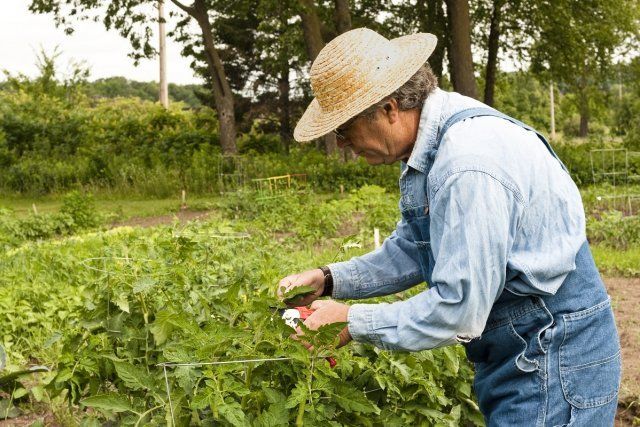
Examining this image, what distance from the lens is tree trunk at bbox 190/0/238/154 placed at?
20.5 metres

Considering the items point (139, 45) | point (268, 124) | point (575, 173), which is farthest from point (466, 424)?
point (268, 124)

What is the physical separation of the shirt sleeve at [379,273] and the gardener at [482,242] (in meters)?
0.24

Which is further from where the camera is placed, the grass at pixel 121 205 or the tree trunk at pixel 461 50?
the tree trunk at pixel 461 50

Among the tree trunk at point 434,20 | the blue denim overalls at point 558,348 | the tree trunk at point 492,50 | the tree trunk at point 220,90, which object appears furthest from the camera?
the tree trunk at point 492,50

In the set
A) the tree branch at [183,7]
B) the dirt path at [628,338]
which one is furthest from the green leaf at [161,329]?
the tree branch at [183,7]

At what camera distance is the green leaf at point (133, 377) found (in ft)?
7.98

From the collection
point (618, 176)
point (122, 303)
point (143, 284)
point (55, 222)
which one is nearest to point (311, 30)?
point (618, 176)

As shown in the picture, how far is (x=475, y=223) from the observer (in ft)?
5.91

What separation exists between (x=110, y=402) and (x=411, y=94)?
4.16 ft

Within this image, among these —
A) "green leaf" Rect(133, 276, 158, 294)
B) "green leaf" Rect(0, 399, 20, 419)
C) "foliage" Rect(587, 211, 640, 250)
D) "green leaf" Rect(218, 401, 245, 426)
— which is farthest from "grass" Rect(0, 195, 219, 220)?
"green leaf" Rect(218, 401, 245, 426)

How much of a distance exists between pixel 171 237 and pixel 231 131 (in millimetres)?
17601

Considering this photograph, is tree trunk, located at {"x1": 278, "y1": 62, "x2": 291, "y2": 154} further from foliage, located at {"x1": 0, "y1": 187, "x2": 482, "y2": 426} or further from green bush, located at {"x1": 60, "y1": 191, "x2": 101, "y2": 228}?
foliage, located at {"x1": 0, "y1": 187, "x2": 482, "y2": 426}

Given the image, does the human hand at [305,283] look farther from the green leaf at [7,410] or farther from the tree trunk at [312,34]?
the tree trunk at [312,34]

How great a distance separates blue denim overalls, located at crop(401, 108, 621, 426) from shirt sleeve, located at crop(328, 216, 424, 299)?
16.8 inches
